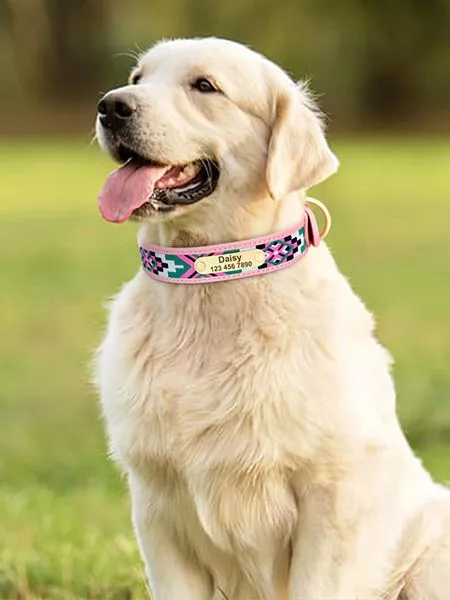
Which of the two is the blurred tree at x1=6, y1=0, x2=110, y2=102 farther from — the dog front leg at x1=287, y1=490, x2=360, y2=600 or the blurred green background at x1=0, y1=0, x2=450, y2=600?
the dog front leg at x1=287, y1=490, x2=360, y2=600

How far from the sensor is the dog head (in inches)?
167

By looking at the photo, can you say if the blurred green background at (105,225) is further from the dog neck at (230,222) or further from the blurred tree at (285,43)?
the dog neck at (230,222)

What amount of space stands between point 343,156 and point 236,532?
27835 millimetres

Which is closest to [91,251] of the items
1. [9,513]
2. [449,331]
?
[449,331]

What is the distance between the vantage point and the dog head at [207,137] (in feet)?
13.9

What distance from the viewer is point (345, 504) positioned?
13.8 feet

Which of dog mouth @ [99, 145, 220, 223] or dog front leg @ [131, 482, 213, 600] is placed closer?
dog mouth @ [99, 145, 220, 223]

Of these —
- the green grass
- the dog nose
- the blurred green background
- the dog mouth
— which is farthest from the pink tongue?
the green grass

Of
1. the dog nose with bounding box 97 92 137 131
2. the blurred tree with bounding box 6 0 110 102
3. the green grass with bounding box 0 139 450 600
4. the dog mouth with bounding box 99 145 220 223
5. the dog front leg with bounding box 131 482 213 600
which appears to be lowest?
the blurred tree with bounding box 6 0 110 102

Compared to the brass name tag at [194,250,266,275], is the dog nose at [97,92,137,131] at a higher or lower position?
higher

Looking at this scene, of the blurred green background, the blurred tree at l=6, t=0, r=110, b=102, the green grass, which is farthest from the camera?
the blurred tree at l=6, t=0, r=110, b=102

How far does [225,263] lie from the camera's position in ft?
14.2

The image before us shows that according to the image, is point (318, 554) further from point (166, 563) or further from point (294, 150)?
point (294, 150)

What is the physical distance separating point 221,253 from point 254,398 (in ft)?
1.56
